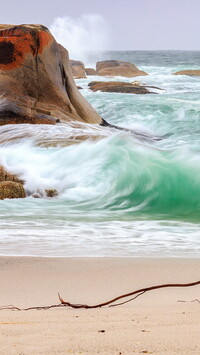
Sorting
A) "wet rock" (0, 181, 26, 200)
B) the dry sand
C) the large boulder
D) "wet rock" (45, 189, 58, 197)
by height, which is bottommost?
"wet rock" (45, 189, 58, 197)

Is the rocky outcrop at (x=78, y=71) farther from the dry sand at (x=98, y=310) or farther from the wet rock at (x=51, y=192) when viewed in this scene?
the dry sand at (x=98, y=310)

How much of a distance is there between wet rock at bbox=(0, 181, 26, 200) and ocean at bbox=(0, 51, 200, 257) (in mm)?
133

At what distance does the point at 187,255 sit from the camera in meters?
3.69

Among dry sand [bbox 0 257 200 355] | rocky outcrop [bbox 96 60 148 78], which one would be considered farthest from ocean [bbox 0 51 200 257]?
rocky outcrop [bbox 96 60 148 78]

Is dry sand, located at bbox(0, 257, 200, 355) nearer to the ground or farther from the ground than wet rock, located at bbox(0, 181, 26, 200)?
farther from the ground

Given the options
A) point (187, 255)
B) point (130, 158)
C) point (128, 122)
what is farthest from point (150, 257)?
point (128, 122)

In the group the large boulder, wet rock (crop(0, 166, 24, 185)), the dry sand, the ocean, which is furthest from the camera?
the large boulder

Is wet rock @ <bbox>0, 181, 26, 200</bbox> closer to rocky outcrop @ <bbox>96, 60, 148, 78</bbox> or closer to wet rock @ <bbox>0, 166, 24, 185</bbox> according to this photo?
wet rock @ <bbox>0, 166, 24, 185</bbox>

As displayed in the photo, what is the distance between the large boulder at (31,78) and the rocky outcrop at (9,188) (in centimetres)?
285

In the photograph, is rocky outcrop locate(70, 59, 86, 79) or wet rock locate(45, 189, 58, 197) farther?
rocky outcrop locate(70, 59, 86, 79)

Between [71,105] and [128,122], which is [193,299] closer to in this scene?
[71,105]

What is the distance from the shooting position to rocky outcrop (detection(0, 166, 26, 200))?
593 cm

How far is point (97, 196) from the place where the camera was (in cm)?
652

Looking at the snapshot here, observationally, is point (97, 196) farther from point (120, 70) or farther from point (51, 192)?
point (120, 70)
